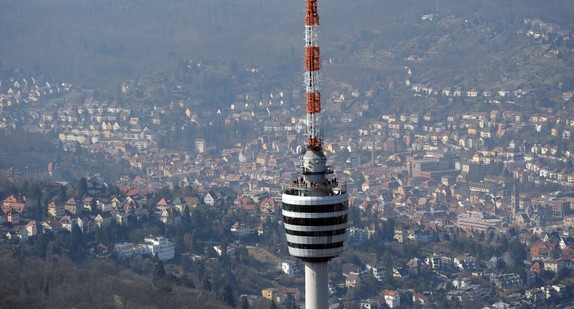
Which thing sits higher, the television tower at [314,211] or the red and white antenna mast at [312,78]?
the red and white antenna mast at [312,78]

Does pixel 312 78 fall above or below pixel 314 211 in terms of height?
above

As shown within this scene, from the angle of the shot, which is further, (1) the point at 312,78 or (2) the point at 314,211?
(1) the point at 312,78

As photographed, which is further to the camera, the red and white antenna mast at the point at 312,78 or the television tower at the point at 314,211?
the red and white antenna mast at the point at 312,78

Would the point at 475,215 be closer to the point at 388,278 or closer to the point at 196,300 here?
the point at 388,278

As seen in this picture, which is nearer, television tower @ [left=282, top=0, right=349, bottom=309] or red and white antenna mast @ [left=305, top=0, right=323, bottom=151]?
television tower @ [left=282, top=0, right=349, bottom=309]

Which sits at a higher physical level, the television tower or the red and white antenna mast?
the red and white antenna mast

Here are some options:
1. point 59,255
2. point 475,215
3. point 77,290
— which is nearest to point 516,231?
point 475,215
